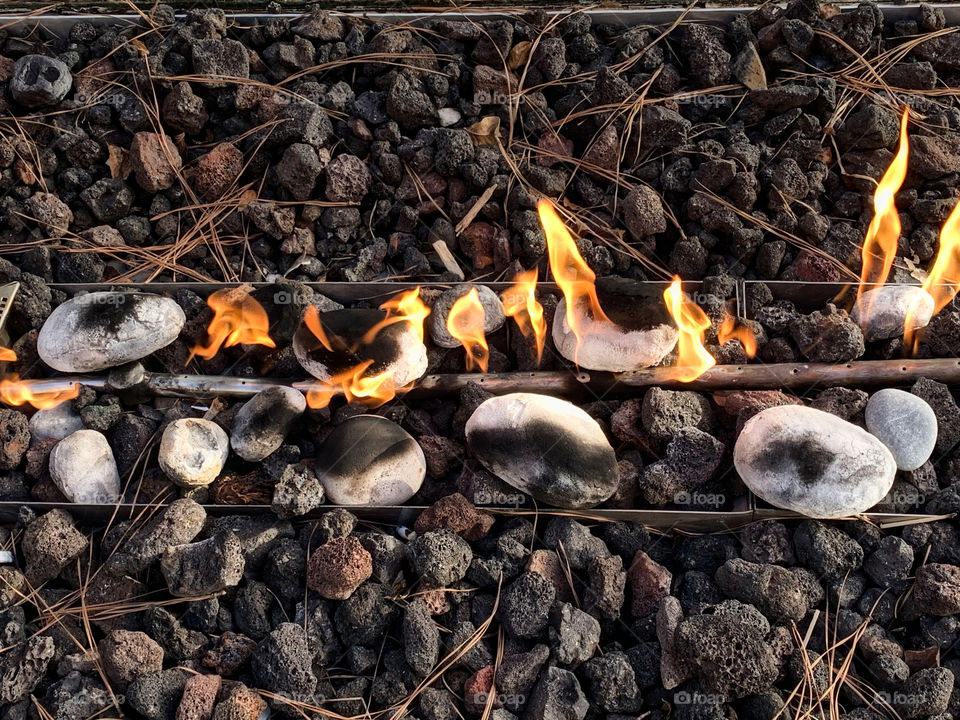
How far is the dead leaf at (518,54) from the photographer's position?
143 inches

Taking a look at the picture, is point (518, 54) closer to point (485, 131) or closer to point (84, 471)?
point (485, 131)

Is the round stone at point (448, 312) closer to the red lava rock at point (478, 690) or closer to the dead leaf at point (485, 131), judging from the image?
the dead leaf at point (485, 131)

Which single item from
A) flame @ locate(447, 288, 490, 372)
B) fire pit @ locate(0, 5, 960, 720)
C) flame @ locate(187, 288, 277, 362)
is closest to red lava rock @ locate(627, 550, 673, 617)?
fire pit @ locate(0, 5, 960, 720)

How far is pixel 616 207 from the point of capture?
3.39m

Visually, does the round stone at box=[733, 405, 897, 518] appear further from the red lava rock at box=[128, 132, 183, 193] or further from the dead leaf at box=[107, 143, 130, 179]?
the dead leaf at box=[107, 143, 130, 179]

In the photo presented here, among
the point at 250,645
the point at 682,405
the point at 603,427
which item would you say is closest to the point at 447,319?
the point at 603,427

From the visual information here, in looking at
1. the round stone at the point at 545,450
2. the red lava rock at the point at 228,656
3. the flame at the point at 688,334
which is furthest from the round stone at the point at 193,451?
the flame at the point at 688,334

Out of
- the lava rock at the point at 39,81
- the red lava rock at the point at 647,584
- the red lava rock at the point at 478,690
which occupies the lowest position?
the red lava rock at the point at 478,690

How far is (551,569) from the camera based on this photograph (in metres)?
2.50

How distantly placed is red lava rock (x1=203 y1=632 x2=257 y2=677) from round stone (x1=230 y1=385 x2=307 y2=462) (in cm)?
65

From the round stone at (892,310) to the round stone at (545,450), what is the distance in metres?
1.13

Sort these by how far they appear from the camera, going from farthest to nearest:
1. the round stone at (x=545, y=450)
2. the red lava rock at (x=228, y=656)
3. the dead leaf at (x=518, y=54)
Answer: the dead leaf at (x=518, y=54) < the round stone at (x=545, y=450) < the red lava rock at (x=228, y=656)

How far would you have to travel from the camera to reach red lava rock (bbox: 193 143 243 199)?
343 centimetres

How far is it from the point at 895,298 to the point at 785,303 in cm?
38
